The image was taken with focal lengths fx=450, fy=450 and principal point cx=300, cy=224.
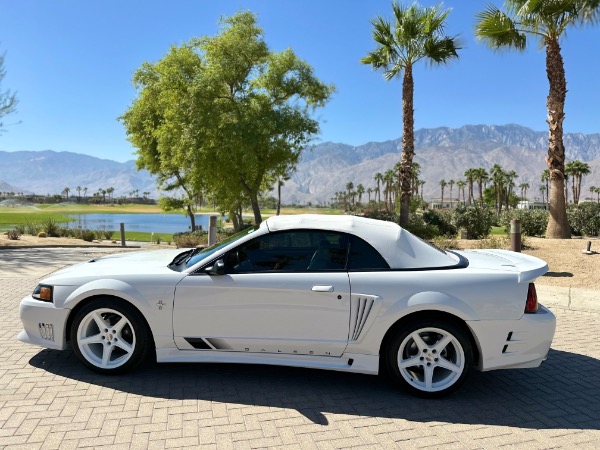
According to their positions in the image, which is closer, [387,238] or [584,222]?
[387,238]

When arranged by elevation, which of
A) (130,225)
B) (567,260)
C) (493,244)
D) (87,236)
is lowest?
(130,225)

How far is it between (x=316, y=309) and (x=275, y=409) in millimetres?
852

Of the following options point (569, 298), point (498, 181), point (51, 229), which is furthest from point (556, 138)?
point (498, 181)

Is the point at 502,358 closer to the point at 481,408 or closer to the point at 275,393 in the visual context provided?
the point at 481,408

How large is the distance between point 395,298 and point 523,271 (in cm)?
114

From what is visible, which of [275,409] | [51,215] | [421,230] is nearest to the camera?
[275,409]

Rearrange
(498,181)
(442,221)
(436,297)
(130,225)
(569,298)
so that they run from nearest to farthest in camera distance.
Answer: (436,297) < (569,298) < (442,221) < (130,225) < (498,181)

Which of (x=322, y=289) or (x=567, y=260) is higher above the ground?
(x=322, y=289)

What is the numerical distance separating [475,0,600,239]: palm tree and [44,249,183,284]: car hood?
46.1 ft

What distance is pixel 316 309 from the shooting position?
380cm

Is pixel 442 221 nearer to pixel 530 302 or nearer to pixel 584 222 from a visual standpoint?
pixel 584 222

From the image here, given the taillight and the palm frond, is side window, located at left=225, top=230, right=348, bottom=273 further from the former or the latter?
the palm frond

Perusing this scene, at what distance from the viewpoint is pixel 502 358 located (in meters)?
3.76

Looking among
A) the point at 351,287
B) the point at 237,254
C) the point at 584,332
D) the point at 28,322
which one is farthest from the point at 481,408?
the point at 28,322
